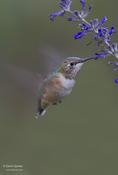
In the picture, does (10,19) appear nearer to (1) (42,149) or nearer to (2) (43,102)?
(1) (42,149)

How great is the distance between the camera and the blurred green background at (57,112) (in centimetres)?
639

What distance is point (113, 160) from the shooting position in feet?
20.5

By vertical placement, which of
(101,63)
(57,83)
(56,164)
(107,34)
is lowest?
(107,34)

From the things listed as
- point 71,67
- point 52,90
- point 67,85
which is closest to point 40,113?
point 52,90

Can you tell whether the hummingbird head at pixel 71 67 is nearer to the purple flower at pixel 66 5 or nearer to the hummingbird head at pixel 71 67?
the hummingbird head at pixel 71 67

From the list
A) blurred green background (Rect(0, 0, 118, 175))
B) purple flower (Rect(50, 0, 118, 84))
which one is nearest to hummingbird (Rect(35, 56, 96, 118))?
purple flower (Rect(50, 0, 118, 84))

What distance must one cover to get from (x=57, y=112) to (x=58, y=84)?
307 cm

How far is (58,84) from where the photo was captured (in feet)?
13.4

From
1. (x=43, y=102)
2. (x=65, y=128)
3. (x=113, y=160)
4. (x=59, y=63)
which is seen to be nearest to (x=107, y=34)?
(x=59, y=63)

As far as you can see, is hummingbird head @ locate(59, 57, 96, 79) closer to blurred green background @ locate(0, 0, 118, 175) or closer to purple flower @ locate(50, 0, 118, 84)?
purple flower @ locate(50, 0, 118, 84)

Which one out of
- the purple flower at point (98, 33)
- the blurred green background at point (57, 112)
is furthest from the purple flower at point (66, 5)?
the blurred green background at point (57, 112)

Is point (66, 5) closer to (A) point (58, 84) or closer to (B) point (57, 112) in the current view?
(A) point (58, 84)

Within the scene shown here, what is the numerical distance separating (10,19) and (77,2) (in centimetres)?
93

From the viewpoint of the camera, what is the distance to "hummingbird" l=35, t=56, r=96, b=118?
152 inches
